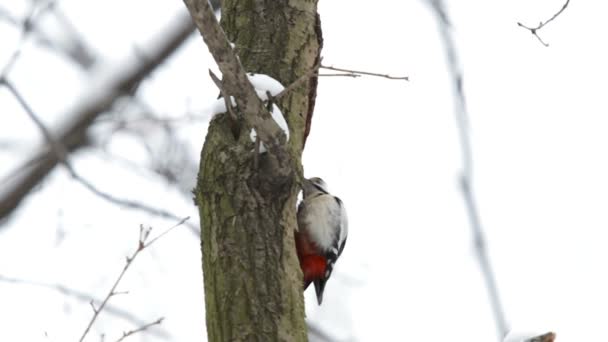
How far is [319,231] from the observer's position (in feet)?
14.5

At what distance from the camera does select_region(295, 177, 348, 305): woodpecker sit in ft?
14.6

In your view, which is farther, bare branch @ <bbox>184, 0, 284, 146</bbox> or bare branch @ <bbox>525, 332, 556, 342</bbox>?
bare branch @ <bbox>184, 0, 284, 146</bbox>

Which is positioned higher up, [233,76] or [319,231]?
[319,231]

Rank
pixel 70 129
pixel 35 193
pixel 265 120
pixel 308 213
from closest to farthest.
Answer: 1. pixel 35 193
2. pixel 70 129
3. pixel 265 120
4. pixel 308 213

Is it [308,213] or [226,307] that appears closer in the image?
[226,307]

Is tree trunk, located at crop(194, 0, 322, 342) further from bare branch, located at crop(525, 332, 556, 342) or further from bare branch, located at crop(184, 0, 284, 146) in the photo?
bare branch, located at crop(525, 332, 556, 342)

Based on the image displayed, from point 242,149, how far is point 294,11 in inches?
28.6

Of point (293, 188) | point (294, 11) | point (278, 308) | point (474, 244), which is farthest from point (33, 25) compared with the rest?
point (474, 244)

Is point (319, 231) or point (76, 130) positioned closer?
point (76, 130)

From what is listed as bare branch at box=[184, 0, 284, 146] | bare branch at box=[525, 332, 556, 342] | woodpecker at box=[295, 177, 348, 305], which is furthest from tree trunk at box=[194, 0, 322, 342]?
woodpecker at box=[295, 177, 348, 305]

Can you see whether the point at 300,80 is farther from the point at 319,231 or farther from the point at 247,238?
the point at 319,231

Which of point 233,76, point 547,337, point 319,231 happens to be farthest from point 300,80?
point 319,231

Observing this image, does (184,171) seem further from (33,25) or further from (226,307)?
(226,307)

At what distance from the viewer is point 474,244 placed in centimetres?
276
